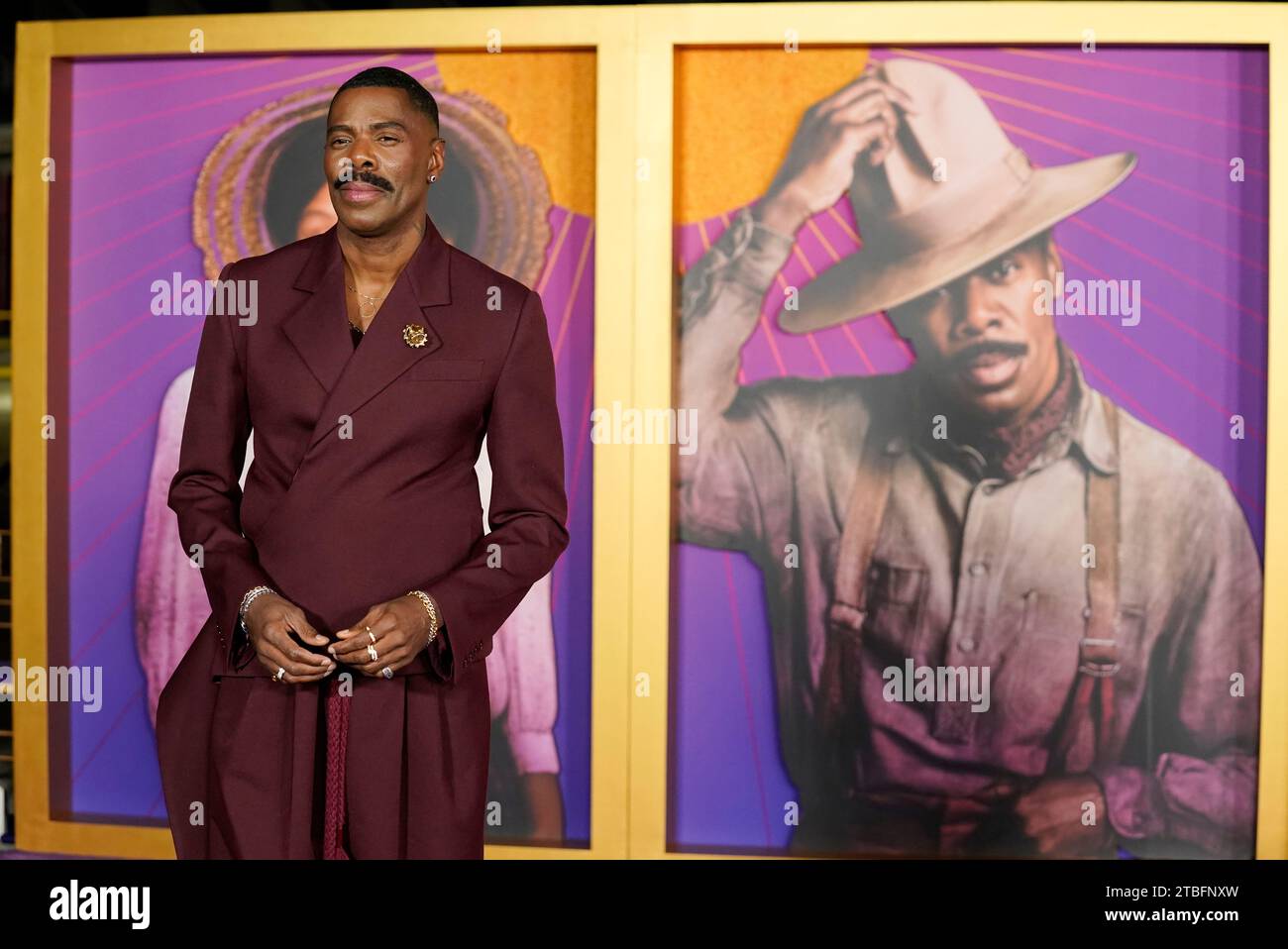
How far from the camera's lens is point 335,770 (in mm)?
1688

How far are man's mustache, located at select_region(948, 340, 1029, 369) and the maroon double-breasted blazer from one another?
1619mm

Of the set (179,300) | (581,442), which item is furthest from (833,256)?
(179,300)

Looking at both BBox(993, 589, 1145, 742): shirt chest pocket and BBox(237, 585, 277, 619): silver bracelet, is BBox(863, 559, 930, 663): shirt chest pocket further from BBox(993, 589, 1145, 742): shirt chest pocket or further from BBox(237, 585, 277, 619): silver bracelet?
BBox(237, 585, 277, 619): silver bracelet

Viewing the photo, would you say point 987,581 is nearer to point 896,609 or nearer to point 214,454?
point 896,609

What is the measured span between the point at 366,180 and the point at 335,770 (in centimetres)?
83

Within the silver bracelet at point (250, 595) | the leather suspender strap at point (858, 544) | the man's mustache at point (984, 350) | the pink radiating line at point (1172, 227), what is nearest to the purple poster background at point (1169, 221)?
the pink radiating line at point (1172, 227)

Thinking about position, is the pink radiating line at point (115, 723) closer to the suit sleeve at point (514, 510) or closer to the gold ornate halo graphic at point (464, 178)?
the gold ornate halo graphic at point (464, 178)

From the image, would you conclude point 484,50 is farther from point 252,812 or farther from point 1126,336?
point 252,812

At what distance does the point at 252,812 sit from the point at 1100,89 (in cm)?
266

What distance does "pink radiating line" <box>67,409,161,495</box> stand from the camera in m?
3.29

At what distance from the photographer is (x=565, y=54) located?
3180 mm

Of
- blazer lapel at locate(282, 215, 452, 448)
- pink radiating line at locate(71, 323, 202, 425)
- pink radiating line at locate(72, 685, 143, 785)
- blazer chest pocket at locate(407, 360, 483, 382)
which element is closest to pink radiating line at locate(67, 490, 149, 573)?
pink radiating line at locate(71, 323, 202, 425)
